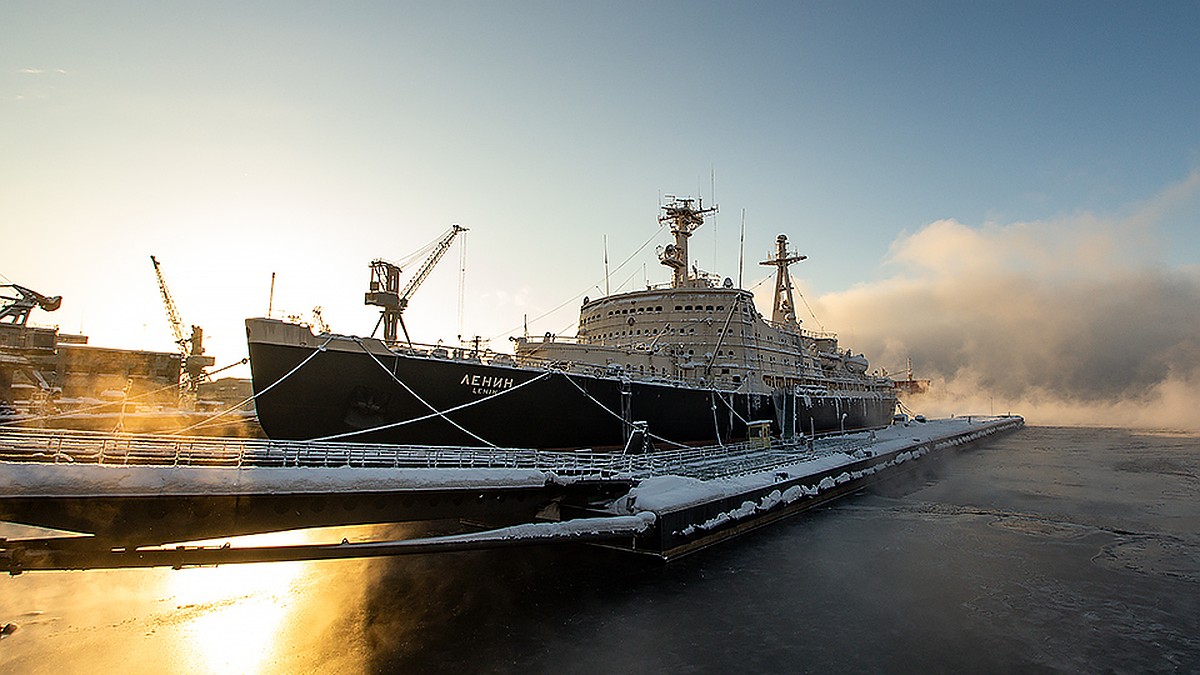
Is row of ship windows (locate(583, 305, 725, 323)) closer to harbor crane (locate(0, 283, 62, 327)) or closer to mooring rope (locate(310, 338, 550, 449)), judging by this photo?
mooring rope (locate(310, 338, 550, 449))

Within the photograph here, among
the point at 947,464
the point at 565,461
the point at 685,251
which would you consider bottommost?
the point at 947,464

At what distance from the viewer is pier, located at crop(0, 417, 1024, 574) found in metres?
9.88

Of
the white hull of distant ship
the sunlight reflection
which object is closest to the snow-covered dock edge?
the white hull of distant ship

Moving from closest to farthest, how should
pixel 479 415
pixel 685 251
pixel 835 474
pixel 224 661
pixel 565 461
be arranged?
pixel 224 661 → pixel 565 461 → pixel 479 415 → pixel 835 474 → pixel 685 251

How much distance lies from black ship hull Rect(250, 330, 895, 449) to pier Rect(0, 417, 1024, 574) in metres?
2.07

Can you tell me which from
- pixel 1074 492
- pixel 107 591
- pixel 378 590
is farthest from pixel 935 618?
pixel 1074 492

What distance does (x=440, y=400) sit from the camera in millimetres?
20453

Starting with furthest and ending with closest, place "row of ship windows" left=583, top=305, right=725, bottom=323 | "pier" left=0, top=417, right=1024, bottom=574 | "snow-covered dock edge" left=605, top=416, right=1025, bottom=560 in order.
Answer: "row of ship windows" left=583, top=305, right=725, bottom=323
"snow-covered dock edge" left=605, top=416, right=1025, bottom=560
"pier" left=0, top=417, right=1024, bottom=574

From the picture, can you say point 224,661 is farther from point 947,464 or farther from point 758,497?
point 947,464

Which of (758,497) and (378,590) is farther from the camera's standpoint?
(758,497)

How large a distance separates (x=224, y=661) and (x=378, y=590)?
417cm

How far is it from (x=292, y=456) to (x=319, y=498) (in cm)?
213

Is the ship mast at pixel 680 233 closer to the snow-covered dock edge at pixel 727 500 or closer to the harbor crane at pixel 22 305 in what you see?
the snow-covered dock edge at pixel 727 500

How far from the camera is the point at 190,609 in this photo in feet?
45.0
